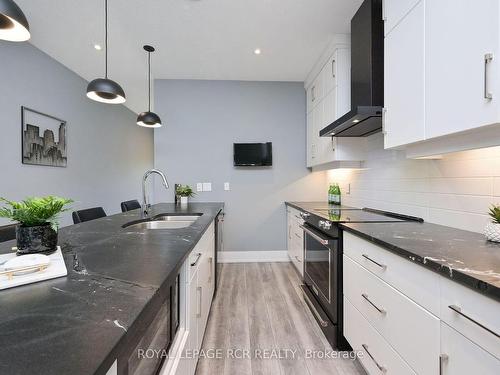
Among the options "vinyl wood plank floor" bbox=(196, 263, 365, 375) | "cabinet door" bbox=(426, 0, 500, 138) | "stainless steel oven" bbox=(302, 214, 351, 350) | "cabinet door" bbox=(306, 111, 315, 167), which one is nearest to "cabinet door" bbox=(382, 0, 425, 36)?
"cabinet door" bbox=(426, 0, 500, 138)

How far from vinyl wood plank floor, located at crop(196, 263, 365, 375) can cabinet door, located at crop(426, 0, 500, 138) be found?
155cm

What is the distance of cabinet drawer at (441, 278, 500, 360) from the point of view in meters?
0.67

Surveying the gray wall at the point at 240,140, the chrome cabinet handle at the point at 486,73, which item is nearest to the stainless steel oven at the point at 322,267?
the chrome cabinet handle at the point at 486,73

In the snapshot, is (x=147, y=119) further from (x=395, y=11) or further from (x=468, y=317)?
(x=468, y=317)

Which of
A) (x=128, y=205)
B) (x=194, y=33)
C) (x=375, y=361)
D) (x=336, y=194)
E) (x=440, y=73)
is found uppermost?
(x=194, y=33)

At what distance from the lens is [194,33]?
96.9 inches

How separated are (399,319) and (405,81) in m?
1.29

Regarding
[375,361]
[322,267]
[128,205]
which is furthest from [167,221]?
[375,361]

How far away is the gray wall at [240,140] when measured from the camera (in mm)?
3557

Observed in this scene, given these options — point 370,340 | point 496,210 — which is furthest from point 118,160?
point 496,210

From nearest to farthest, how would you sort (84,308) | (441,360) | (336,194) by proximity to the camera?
(84,308), (441,360), (336,194)

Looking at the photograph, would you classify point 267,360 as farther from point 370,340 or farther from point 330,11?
point 330,11

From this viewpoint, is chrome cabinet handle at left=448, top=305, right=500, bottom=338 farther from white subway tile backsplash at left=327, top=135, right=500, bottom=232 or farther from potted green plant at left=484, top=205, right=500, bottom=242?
white subway tile backsplash at left=327, top=135, right=500, bottom=232

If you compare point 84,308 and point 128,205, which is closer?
point 84,308
